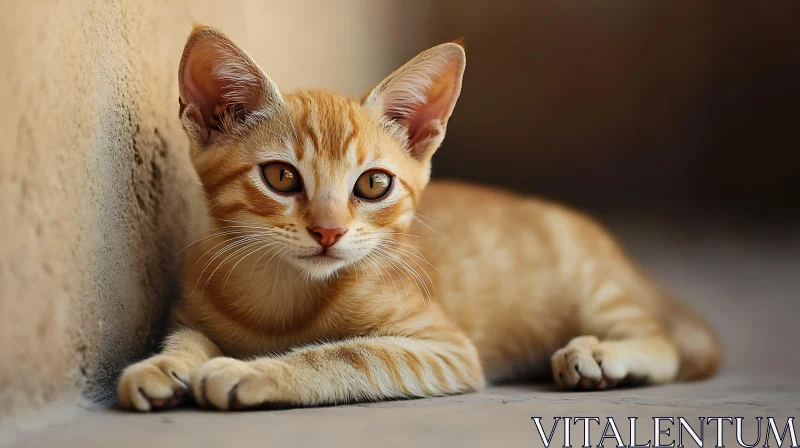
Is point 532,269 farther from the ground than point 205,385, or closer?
farther from the ground

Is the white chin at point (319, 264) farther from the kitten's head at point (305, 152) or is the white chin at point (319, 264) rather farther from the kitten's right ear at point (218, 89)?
the kitten's right ear at point (218, 89)

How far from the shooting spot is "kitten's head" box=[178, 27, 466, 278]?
4.88ft

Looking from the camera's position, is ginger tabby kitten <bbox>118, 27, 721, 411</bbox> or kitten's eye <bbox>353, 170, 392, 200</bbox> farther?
kitten's eye <bbox>353, 170, 392, 200</bbox>

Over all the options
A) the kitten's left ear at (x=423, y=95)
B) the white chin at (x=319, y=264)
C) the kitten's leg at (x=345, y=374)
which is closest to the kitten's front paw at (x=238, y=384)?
the kitten's leg at (x=345, y=374)

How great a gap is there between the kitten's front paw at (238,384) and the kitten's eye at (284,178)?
1.11ft

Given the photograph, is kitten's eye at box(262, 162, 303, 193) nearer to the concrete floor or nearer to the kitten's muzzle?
the kitten's muzzle

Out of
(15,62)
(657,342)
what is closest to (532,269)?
(657,342)

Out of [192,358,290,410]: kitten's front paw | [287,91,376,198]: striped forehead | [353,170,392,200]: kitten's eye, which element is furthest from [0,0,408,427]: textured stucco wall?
[353,170,392,200]: kitten's eye

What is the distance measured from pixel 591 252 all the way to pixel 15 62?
1.54 metres

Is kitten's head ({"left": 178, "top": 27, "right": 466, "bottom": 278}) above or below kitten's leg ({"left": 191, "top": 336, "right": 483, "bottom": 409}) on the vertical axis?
above

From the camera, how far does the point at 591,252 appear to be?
2.24m

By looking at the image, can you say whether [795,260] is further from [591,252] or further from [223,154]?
[223,154]

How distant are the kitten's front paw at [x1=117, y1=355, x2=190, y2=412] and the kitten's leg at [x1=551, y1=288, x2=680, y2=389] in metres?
0.82

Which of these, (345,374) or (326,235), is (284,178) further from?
(345,374)
